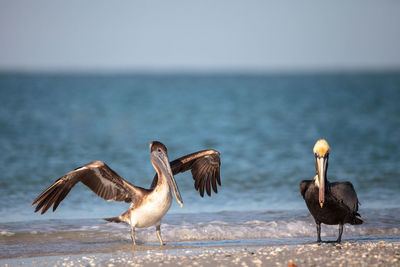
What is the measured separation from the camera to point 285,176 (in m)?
13.5

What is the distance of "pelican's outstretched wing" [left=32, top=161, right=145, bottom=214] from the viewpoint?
7.60 metres

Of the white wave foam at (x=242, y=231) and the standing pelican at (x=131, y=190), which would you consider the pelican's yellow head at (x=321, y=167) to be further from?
the standing pelican at (x=131, y=190)

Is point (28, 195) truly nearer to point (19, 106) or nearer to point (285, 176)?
point (285, 176)

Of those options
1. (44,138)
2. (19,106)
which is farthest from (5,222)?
(19,106)

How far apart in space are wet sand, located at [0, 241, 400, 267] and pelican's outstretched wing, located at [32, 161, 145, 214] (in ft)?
2.53

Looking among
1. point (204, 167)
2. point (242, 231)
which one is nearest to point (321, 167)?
point (242, 231)

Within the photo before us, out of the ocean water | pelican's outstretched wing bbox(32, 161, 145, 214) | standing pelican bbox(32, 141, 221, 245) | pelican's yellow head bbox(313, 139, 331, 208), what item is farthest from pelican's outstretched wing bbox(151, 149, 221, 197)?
pelican's yellow head bbox(313, 139, 331, 208)

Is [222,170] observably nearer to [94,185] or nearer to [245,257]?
[94,185]

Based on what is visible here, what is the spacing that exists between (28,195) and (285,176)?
5.52 meters

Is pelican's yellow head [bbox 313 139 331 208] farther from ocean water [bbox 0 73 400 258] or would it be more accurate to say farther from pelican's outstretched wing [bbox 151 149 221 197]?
pelican's outstretched wing [bbox 151 149 221 197]

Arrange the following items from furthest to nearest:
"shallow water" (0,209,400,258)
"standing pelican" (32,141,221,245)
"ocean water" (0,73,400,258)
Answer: "ocean water" (0,73,400,258) → "shallow water" (0,209,400,258) → "standing pelican" (32,141,221,245)

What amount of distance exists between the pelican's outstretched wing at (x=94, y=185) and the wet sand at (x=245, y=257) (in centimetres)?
77

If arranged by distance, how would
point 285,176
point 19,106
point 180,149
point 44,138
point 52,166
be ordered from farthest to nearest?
point 19,106
point 44,138
point 180,149
point 52,166
point 285,176

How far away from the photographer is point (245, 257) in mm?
6660
